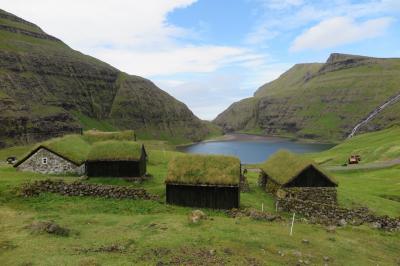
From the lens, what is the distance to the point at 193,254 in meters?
24.5

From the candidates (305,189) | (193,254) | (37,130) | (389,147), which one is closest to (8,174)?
(193,254)

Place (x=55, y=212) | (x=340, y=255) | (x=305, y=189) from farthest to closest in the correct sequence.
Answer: (x=305, y=189)
(x=55, y=212)
(x=340, y=255)

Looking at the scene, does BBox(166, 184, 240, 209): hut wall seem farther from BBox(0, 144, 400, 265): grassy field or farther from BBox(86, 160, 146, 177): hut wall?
BBox(86, 160, 146, 177): hut wall

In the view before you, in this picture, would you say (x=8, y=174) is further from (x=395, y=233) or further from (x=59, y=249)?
(x=395, y=233)

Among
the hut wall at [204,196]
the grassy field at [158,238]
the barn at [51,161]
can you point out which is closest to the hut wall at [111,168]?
A: the barn at [51,161]

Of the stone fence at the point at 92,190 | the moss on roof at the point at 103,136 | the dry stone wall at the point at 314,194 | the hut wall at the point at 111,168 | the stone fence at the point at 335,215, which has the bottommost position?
the stone fence at the point at 335,215

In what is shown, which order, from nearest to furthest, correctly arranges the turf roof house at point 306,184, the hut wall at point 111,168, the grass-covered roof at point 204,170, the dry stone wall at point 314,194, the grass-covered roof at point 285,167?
1. the grass-covered roof at point 204,170
2. the dry stone wall at point 314,194
3. the turf roof house at point 306,184
4. the grass-covered roof at point 285,167
5. the hut wall at point 111,168

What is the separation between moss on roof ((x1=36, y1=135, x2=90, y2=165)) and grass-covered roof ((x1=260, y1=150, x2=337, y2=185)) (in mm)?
24637

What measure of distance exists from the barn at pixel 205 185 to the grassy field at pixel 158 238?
4.68 feet

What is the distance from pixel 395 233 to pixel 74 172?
3797 centimetres

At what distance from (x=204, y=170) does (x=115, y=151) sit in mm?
13731

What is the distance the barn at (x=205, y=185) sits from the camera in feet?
127

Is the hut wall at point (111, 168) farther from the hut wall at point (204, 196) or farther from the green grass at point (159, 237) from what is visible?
the hut wall at point (204, 196)

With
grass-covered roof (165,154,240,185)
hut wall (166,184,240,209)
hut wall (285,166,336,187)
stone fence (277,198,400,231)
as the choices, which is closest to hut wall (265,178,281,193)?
hut wall (285,166,336,187)
